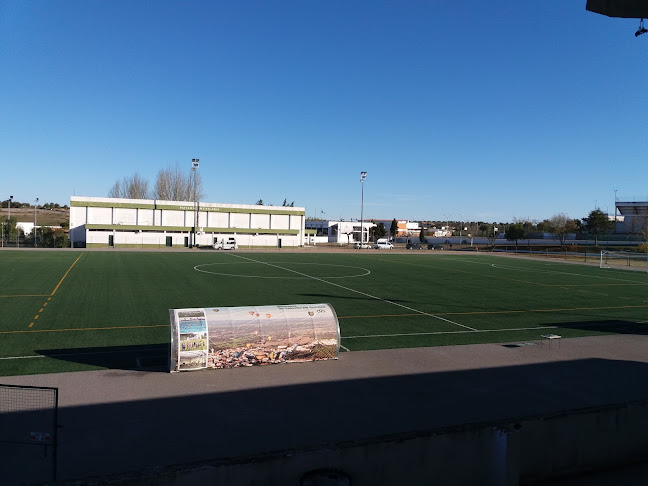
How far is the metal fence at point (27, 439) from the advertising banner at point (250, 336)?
3.61 metres

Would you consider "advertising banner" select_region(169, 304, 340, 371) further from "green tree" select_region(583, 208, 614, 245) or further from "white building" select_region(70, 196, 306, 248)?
"green tree" select_region(583, 208, 614, 245)

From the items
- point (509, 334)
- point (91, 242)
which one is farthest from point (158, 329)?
point (91, 242)

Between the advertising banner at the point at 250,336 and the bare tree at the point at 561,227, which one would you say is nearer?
the advertising banner at the point at 250,336

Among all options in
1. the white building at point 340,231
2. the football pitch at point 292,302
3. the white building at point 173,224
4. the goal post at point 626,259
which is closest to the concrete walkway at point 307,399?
the football pitch at point 292,302

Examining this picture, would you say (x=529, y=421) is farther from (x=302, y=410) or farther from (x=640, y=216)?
(x=640, y=216)

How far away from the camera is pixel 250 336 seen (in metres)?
13.6

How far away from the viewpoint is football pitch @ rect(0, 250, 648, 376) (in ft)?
52.9

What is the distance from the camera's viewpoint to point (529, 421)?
7410 mm

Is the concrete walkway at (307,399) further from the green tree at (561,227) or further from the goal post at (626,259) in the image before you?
the green tree at (561,227)

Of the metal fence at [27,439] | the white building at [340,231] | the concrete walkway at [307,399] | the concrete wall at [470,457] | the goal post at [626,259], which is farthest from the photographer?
the white building at [340,231]

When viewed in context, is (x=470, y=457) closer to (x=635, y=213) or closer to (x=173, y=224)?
(x=173, y=224)

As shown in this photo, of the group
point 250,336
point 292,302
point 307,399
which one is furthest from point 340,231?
point 307,399

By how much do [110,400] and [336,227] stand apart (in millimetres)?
132159

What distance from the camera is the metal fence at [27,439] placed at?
290 inches
